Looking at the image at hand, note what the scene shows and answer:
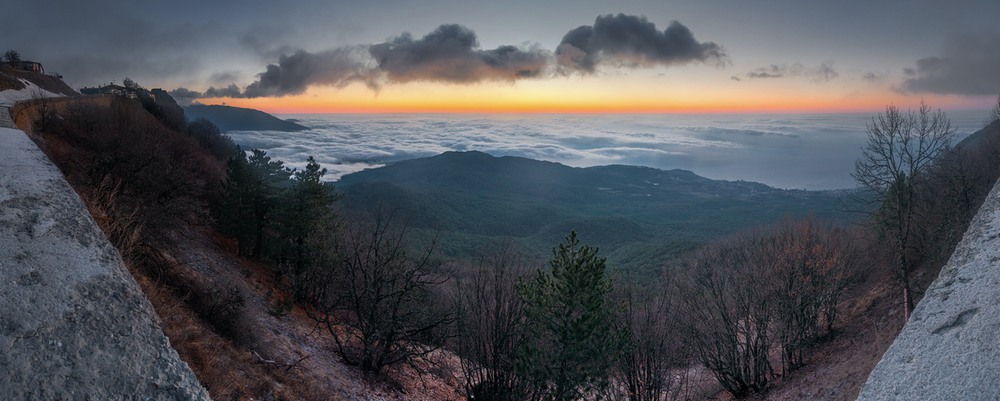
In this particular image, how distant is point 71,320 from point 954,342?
43.4ft

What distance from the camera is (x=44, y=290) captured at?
7.05 meters

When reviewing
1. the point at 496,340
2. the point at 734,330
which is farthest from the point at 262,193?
the point at 734,330

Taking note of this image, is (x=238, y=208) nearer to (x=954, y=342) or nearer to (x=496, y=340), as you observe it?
(x=496, y=340)

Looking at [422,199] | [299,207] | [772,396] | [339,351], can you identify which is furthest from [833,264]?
[422,199]

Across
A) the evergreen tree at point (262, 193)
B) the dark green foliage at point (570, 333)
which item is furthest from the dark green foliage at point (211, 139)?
the dark green foliage at point (570, 333)

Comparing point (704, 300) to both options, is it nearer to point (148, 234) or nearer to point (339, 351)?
point (339, 351)

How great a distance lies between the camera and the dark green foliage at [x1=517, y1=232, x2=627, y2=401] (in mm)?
15172

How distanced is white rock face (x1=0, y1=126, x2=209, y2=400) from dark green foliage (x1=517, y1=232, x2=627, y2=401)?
10.3m

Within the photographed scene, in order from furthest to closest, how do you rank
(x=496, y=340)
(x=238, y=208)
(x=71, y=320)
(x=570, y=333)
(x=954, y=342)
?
1. (x=238, y=208)
2. (x=496, y=340)
3. (x=570, y=333)
4. (x=954, y=342)
5. (x=71, y=320)

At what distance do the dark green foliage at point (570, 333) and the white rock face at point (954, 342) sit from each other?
27.0 ft

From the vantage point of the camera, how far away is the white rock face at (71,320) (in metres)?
6.01

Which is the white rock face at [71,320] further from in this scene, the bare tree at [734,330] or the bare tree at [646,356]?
the bare tree at [734,330]

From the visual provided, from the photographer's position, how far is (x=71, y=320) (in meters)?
6.82

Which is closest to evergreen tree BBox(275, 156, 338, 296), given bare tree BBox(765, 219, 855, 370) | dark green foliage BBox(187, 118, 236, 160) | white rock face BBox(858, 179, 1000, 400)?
bare tree BBox(765, 219, 855, 370)
